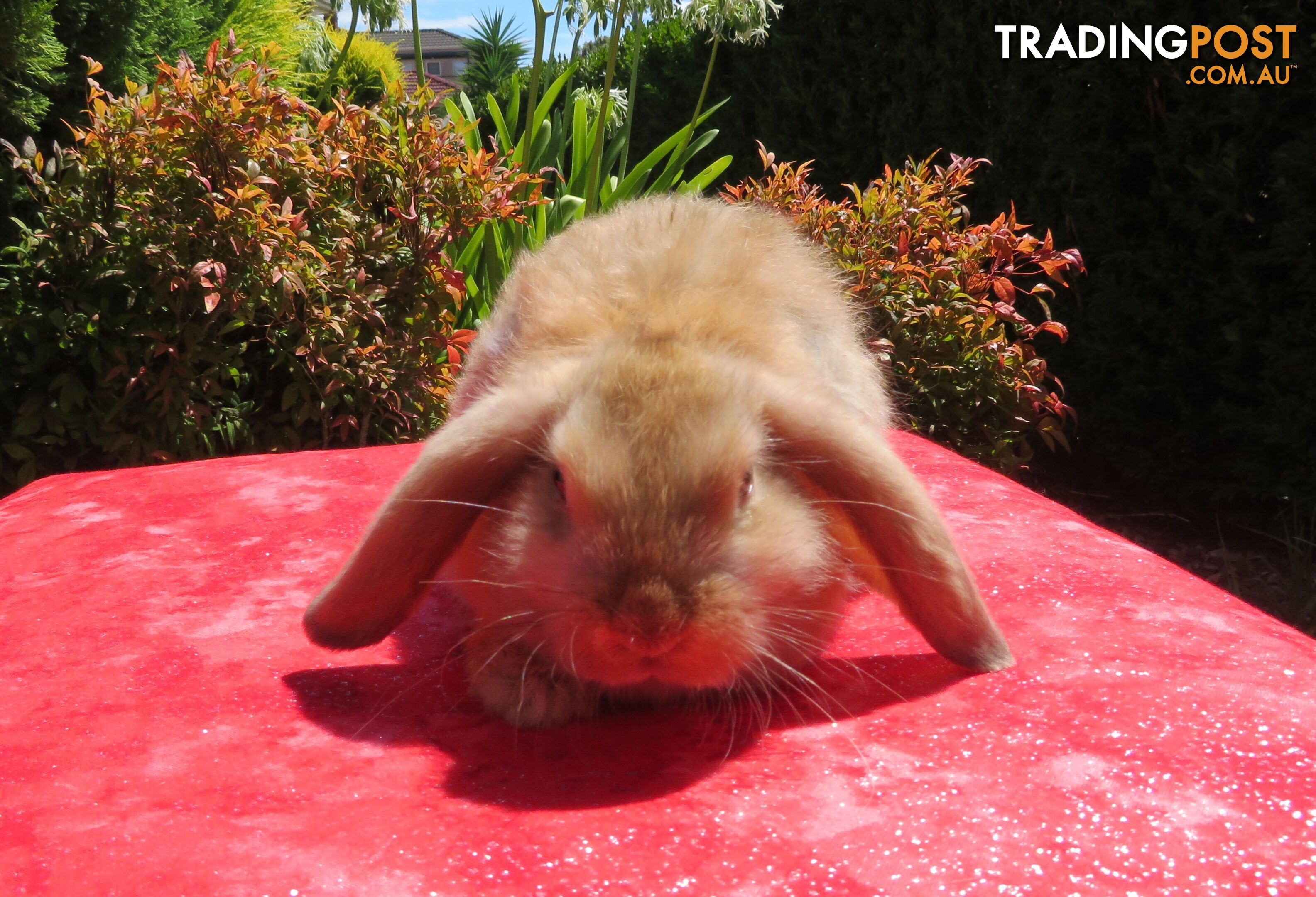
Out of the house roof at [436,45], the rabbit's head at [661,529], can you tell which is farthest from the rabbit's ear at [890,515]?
the house roof at [436,45]

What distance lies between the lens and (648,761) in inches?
62.9

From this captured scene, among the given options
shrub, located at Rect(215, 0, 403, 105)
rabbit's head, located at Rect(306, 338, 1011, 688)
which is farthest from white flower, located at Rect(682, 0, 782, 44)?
rabbit's head, located at Rect(306, 338, 1011, 688)

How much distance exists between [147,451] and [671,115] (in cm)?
Result: 731

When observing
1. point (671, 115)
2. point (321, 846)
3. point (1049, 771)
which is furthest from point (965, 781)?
point (671, 115)

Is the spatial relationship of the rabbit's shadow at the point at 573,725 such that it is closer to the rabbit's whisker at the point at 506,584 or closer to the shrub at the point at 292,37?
the rabbit's whisker at the point at 506,584

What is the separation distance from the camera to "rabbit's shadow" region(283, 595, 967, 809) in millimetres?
1524

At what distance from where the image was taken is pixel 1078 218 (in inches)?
221

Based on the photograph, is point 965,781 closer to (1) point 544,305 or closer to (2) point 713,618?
(2) point 713,618

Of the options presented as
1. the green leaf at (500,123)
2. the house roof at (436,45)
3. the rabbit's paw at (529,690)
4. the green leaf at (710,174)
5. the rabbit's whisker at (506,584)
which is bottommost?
the rabbit's paw at (529,690)

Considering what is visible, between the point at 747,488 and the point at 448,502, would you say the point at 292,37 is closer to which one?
the point at 448,502

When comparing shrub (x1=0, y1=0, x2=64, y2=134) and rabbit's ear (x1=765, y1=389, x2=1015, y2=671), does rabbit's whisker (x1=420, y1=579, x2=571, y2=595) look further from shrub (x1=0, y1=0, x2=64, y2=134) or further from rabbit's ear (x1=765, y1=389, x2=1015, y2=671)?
shrub (x1=0, y1=0, x2=64, y2=134)

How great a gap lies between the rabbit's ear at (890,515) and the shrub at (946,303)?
7.69 feet

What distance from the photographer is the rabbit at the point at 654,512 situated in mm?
1467

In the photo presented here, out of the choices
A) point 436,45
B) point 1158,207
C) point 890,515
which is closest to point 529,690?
point 890,515
